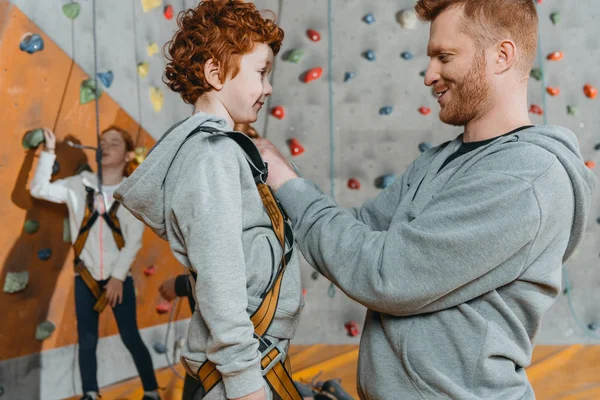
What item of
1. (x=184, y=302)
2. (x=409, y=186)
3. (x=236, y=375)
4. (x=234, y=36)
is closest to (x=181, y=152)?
(x=234, y=36)

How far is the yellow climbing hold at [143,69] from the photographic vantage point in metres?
3.09

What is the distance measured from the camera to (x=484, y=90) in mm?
1229

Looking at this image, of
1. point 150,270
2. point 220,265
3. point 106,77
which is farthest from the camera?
point 150,270

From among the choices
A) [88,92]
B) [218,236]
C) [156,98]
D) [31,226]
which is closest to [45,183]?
[31,226]

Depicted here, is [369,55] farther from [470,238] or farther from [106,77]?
[470,238]

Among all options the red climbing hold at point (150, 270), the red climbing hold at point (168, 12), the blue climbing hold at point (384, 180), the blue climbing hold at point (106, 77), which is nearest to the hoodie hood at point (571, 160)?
the blue climbing hold at point (106, 77)

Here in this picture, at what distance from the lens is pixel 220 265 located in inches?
41.4

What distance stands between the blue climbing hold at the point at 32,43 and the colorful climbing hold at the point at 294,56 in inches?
80.1

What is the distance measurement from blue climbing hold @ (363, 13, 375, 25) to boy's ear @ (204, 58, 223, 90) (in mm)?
3102

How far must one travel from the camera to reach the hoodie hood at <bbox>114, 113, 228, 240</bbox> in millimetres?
1139

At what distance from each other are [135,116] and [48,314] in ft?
3.39

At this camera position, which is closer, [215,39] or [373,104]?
[215,39]

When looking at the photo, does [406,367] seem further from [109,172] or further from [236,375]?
[109,172]

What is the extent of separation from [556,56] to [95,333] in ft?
10.6
